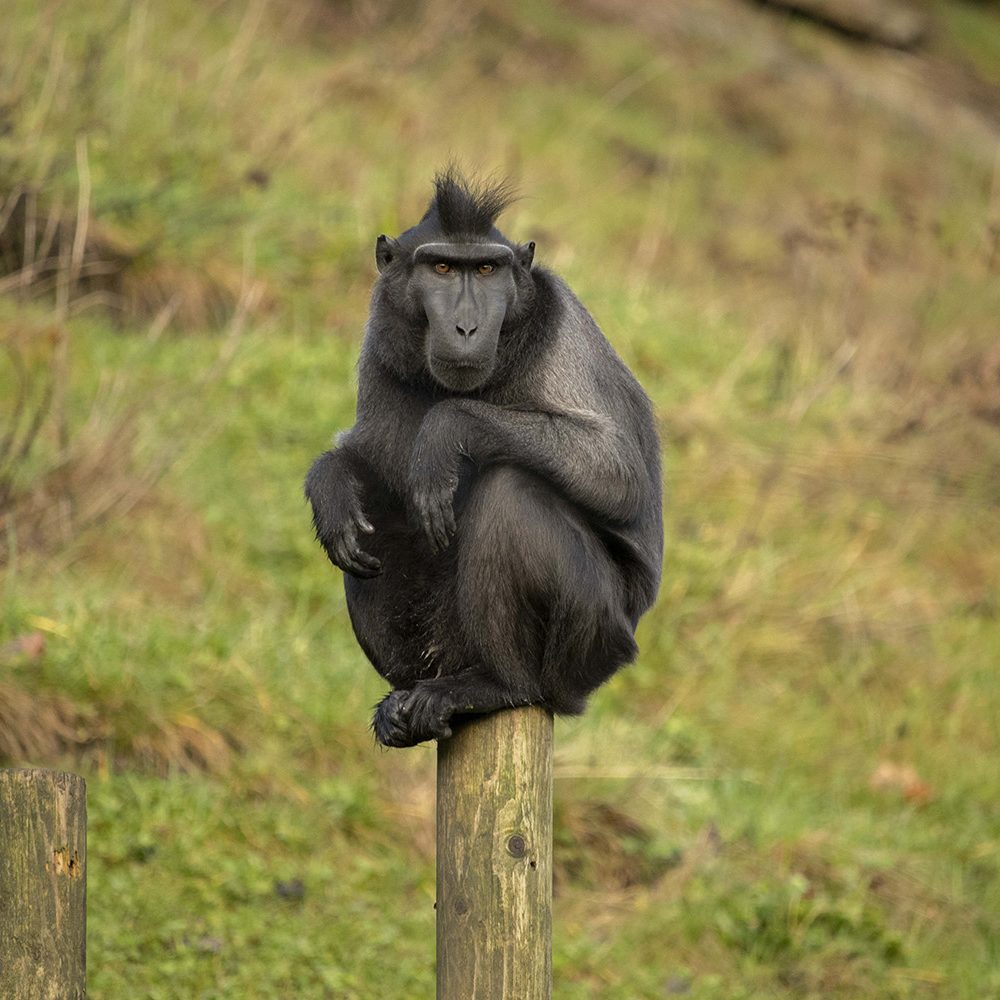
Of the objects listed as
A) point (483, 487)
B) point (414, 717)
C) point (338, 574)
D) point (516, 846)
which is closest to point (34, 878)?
point (414, 717)

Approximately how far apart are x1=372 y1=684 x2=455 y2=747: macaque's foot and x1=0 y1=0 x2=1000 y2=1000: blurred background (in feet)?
4.93

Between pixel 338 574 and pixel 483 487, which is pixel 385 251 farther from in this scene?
pixel 338 574

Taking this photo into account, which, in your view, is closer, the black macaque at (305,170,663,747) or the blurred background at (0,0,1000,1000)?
the black macaque at (305,170,663,747)

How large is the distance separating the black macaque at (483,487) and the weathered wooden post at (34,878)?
825 mm

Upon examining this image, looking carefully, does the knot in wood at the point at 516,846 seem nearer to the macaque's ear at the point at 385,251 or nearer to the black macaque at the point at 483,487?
the black macaque at the point at 483,487

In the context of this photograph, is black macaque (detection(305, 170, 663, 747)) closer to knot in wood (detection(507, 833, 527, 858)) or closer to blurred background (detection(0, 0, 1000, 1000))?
knot in wood (detection(507, 833, 527, 858))

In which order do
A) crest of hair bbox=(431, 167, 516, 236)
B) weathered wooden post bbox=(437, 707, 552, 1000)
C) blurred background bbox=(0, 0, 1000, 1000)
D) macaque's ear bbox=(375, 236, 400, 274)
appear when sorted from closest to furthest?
weathered wooden post bbox=(437, 707, 552, 1000), crest of hair bbox=(431, 167, 516, 236), macaque's ear bbox=(375, 236, 400, 274), blurred background bbox=(0, 0, 1000, 1000)

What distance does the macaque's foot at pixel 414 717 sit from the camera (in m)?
3.42

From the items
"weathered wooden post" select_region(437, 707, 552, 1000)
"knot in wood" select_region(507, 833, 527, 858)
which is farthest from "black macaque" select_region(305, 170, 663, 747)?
"knot in wood" select_region(507, 833, 527, 858)

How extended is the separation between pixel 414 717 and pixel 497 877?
42 centimetres

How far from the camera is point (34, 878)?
304 centimetres

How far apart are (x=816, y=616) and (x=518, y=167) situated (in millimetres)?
4493

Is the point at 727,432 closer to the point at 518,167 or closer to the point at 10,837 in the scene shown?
the point at 518,167

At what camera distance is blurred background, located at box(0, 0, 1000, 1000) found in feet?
17.9
